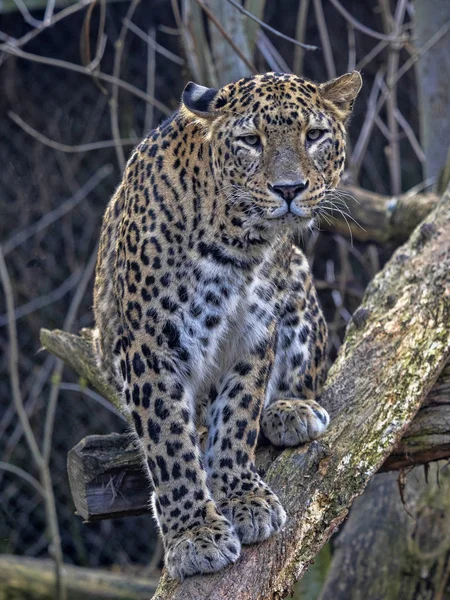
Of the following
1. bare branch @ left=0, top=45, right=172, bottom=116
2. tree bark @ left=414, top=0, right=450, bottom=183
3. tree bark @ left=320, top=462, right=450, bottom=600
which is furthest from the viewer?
tree bark @ left=414, top=0, right=450, bottom=183

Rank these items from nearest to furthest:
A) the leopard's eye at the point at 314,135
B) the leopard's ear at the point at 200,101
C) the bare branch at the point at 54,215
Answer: the leopard's eye at the point at 314,135
the leopard's ear at the point at 200,101
the bare branch at the point at 54,215

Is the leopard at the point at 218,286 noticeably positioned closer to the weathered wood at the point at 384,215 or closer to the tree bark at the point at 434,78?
the weathered wood at the point at 384,215

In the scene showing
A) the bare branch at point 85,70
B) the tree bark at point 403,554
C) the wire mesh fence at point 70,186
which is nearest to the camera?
the tree bark at point 403,554

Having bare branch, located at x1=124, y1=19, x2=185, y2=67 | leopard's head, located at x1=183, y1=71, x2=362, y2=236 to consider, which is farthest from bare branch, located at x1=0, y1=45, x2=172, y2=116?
leopard's head, located at x1=183, y1=71, x2=362, y2=236

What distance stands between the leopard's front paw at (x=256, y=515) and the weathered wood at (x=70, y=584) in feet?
10.8

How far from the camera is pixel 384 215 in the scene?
6004 millimetres

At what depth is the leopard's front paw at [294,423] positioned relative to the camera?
4111 mm

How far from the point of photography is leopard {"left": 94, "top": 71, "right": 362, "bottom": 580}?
3.75 metres

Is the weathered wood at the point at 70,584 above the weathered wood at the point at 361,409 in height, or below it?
below

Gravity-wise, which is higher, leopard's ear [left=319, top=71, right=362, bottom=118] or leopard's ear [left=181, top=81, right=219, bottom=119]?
leopard's ear [left=181, top=81, right=219, bottom=119]

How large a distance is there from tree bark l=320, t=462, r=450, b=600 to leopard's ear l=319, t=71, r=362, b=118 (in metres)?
2.38

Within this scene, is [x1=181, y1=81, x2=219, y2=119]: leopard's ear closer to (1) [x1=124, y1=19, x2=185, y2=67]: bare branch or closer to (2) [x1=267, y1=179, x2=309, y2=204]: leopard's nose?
(2) [x1=267, y1=179, x2=309, y2=204]: leopard's nose

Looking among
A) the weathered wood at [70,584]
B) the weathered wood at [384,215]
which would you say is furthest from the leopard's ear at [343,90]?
the weathered wood at [70,584]

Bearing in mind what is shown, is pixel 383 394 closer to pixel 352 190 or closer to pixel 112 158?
pixel 352 190
